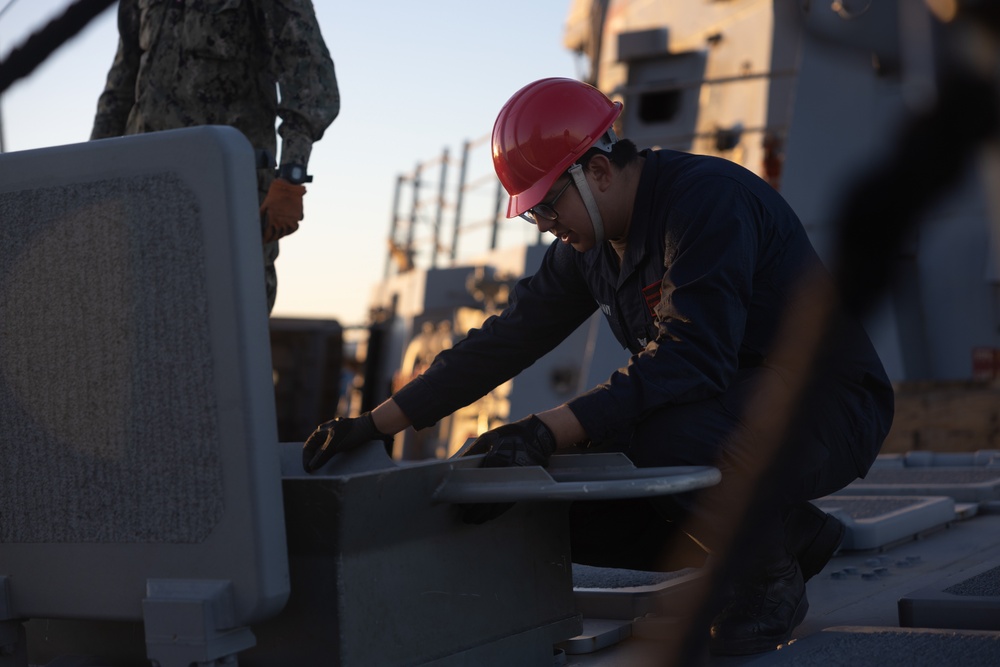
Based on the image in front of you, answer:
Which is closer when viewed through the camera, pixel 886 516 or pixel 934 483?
pixel 886 516

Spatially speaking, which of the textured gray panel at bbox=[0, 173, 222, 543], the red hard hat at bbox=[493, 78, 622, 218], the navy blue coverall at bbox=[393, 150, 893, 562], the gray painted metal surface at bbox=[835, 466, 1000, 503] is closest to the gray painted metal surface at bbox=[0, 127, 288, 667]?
the textured gray panel at bbox=[0, 173, 222, 543]

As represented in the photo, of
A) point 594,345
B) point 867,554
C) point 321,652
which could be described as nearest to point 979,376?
point 594,345

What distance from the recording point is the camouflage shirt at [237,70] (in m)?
2.50

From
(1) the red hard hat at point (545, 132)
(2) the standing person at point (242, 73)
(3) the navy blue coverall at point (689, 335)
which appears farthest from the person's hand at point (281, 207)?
(1) the red hard hat at point (545, 132)

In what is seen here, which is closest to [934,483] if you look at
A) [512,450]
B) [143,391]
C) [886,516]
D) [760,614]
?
[886,516]

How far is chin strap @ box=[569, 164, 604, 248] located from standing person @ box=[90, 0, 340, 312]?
2.48 feet

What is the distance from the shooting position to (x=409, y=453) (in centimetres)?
972

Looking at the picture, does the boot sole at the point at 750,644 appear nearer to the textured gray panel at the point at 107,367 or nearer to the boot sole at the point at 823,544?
the boot sole at the point at 823,544

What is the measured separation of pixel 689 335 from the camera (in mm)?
1646

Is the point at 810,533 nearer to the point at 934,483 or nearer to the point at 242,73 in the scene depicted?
the point at 242,73

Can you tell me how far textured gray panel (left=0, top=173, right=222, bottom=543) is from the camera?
1.23 metres

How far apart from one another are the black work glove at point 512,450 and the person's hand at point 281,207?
0.87m

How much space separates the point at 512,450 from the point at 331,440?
30 cm

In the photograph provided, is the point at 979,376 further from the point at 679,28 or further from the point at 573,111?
the point at 573,111
